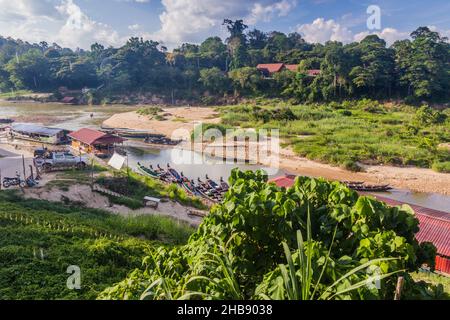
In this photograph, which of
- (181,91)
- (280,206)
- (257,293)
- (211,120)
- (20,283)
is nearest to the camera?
(257,293)

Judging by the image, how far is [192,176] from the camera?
2752cm

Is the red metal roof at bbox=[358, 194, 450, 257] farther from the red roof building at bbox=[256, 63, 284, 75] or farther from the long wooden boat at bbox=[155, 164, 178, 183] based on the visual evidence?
the red roof building at bbox=[256, 63, 284, 75]

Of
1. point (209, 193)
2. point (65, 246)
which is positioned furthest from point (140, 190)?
point (65, 246)

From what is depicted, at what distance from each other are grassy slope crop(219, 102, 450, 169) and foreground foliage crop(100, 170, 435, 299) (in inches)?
1014

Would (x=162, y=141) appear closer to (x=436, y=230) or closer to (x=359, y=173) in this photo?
(x=359, y=173)

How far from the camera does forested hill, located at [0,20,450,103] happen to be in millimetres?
54500

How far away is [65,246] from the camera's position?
10625mm

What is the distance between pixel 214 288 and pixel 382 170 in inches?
1107

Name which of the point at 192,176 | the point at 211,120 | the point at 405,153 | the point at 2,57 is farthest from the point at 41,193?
the point at 2,57

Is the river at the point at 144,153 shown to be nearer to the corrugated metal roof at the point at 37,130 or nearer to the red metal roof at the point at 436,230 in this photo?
the corrugated metal roof at the point at 37,130

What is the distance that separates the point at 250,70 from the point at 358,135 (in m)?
34.5

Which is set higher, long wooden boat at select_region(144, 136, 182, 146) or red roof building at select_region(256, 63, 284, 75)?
red roof building at select_region(256, 63, 284, 75)

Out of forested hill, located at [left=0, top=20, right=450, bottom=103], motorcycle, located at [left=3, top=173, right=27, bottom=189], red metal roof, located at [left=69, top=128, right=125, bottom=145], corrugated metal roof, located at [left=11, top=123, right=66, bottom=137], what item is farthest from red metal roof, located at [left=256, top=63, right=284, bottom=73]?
motorcycle, located at [left=3, top=173, right=27, bottom=189]
